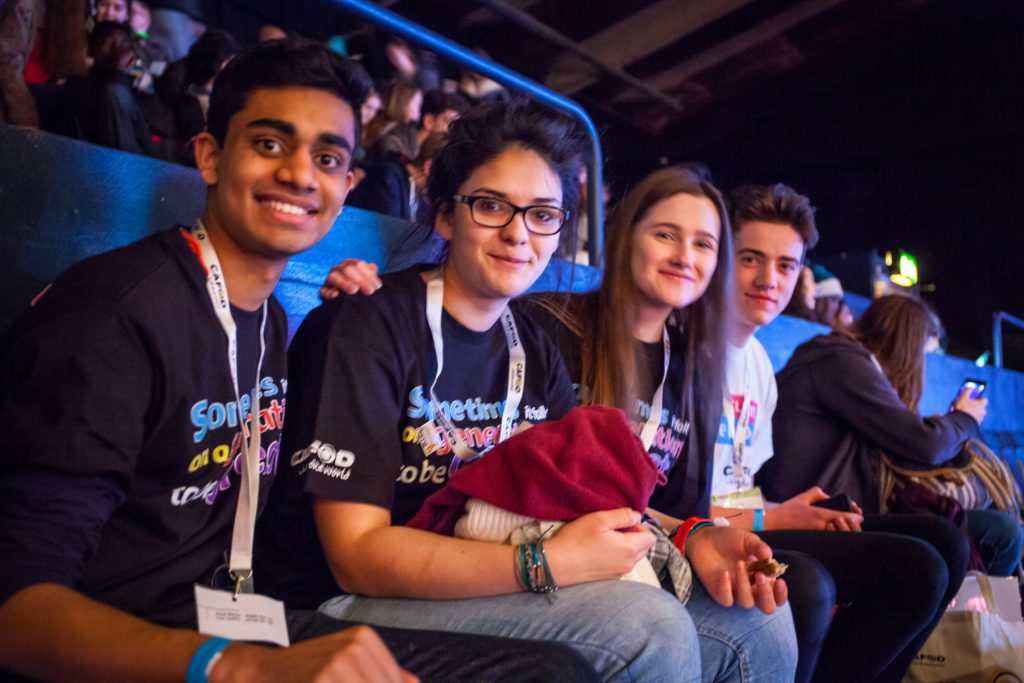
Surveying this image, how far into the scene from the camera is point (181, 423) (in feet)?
3.68

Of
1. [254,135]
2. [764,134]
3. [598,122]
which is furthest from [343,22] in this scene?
[254,135]

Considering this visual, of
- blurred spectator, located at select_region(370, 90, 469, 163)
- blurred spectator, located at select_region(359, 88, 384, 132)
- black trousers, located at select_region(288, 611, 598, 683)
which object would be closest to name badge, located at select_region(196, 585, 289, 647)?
black trousers, located at select_region(288, 611, 598, 683)

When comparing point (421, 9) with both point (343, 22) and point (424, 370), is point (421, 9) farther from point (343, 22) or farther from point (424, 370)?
point (424, 370)

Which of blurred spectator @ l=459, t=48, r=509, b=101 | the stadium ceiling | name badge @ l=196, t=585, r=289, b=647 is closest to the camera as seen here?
name badge @ l=196, t=585, r=289, b=647

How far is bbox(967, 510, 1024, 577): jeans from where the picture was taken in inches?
114

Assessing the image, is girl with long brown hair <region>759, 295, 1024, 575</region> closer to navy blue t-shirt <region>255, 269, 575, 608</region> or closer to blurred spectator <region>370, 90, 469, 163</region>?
navy blue t-shirt <region>255, 269, 575, 608</region>

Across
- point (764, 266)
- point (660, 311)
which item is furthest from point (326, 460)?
point (764, 266)

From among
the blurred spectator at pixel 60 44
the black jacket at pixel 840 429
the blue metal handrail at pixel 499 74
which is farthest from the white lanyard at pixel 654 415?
the blurred spectator at pixel 60 44

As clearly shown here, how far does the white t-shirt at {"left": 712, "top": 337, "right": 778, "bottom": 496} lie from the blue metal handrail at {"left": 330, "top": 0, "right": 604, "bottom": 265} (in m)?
0.76

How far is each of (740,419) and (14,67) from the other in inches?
85.9

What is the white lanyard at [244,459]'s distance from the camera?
1199mm

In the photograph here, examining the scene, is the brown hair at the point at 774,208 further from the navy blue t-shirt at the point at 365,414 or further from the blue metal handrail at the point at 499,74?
the navy blue t-shirt at the point at 365,414

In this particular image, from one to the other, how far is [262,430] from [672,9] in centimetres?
754

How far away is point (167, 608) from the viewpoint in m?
1.11
